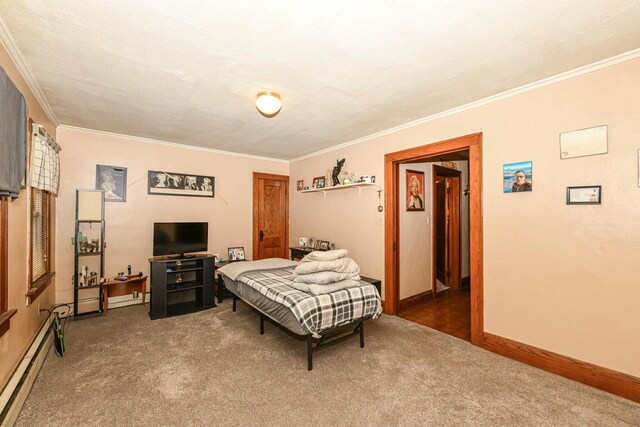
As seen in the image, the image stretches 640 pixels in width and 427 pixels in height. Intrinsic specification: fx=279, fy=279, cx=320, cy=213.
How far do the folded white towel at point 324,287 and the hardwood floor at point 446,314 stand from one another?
1.46 m

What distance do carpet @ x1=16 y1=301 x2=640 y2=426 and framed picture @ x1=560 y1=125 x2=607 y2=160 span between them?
194 cm

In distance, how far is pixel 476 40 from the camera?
197cm

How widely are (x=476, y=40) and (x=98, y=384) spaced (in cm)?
401

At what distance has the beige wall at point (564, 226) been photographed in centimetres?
218

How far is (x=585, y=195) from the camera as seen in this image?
2355 mm

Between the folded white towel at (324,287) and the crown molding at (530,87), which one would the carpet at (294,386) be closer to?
the folded white towel at (324,287)

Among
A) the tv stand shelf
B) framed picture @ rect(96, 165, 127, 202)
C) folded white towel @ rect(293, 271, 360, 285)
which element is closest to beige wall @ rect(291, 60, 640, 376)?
folded white towel @ rect(293, 271, 360, 285)

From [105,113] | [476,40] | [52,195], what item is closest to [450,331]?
[476,40]

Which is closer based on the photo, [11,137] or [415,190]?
[11,137]

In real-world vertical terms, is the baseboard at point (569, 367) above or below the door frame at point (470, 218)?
below

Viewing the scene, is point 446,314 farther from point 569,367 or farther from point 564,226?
point 564,226

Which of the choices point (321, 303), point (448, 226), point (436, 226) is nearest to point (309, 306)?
point (321, 303)

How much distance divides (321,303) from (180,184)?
3.61 m

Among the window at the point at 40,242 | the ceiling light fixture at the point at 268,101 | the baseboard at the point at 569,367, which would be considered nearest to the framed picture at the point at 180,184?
the window at the point at 40,242
